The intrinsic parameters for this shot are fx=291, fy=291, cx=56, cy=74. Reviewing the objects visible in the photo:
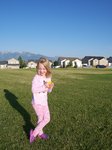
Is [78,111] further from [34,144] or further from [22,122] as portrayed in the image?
[34,144]

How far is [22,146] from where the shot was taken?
23.5ft

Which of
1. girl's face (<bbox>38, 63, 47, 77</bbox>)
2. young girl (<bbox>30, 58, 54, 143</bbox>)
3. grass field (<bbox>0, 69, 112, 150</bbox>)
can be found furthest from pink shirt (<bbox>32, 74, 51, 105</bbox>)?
grass field (<bbox>0, 69, 112, 150</bbox>)

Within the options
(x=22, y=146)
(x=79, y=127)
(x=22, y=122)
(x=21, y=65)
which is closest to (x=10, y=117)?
(x=22, y=122)

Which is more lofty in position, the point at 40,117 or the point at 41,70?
the point at 41,70

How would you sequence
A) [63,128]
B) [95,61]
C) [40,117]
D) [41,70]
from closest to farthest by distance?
[41,70], [40,117], [63,128], [95,61]

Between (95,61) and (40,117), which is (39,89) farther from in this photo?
(95,61)

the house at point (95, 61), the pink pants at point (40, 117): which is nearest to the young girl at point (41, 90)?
the pink pants at point (40, 117)

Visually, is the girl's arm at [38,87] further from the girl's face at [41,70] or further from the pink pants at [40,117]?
the pink pants at [40,117]

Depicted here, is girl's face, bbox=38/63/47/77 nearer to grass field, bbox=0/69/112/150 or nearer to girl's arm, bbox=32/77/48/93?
girl's arm, bbox=32/77/48/93

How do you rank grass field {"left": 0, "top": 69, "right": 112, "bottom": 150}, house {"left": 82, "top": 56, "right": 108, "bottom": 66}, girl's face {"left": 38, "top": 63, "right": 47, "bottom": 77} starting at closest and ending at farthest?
grass field {"left": 0, "top": 69, "right": 112, "bottom": 150} < girl's face {"left": 38, "top": 63, "right": 47, "bottom": 77} < house {"left": 82, "top": 56, "right": 108, "bottom": 66}

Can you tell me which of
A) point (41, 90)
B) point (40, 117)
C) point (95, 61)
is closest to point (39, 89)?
point (41, 90)

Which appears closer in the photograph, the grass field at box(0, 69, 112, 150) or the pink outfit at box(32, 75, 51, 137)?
the grass field at box(0, 69, 112, 150)

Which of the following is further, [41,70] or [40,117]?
[40,117]

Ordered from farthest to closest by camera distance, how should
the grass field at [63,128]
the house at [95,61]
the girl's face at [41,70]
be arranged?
the house at [95,61] → the girl's face at [41,70] → the grass field at [63,128]
